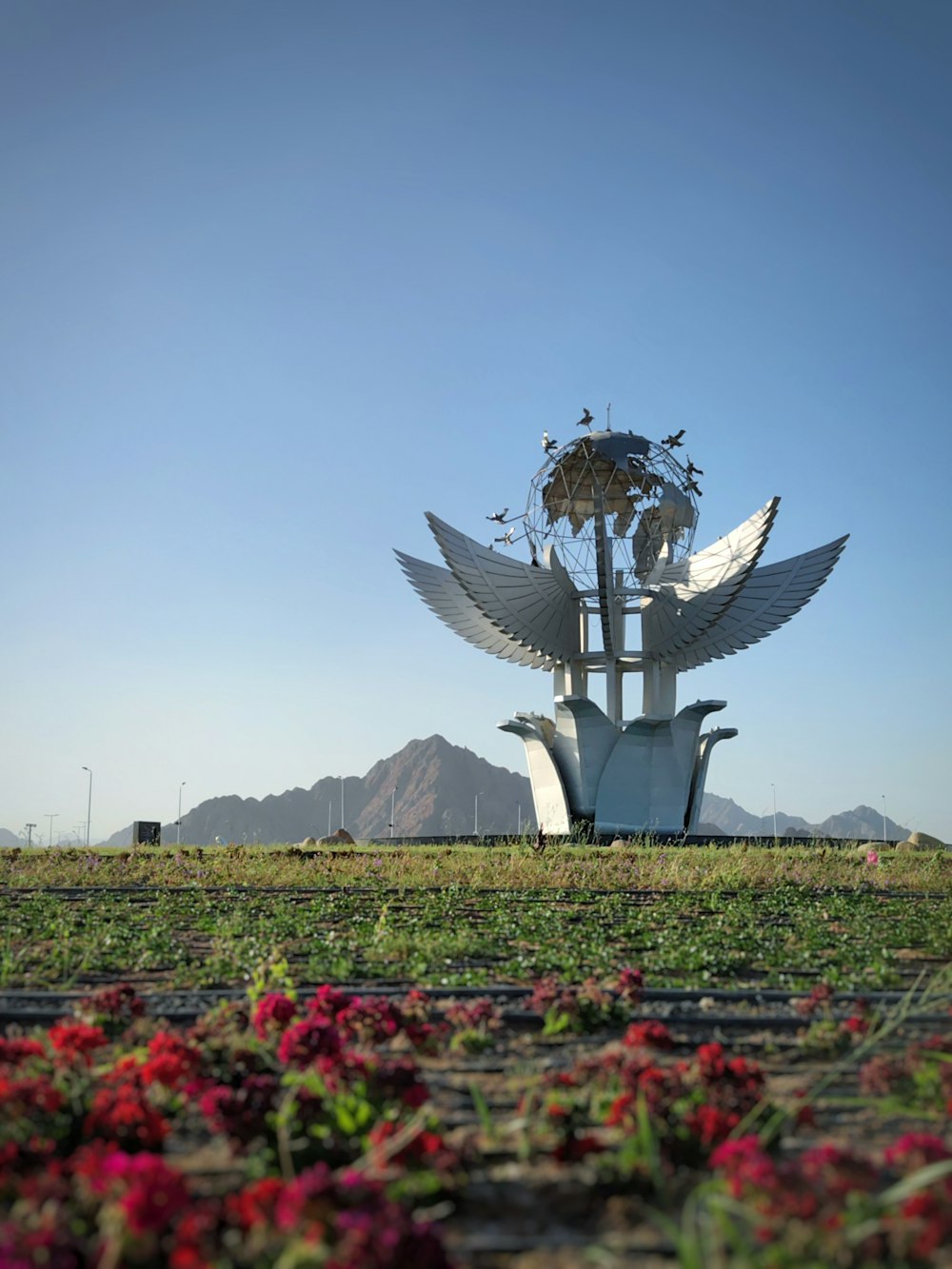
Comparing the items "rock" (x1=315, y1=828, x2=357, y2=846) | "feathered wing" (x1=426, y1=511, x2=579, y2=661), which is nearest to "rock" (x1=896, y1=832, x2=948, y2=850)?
"feathered wing" (x1=426, y1=511, x2=579, y2=661)

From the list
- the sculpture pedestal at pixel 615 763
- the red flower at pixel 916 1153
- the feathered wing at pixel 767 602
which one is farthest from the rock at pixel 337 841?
the red flower at pixel 916 1153

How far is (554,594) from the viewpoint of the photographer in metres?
31.6

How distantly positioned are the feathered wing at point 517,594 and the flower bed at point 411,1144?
2360 centimetres

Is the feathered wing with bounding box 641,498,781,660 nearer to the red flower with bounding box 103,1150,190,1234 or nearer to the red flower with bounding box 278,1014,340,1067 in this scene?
the red flower with bounding box 278,1014,340,1067

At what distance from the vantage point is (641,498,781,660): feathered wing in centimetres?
2842

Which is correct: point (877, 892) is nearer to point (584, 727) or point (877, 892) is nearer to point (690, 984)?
point (690, 984)

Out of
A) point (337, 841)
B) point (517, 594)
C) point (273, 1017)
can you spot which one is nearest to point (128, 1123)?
point (273, 1017)

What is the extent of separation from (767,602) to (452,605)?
10.1 m

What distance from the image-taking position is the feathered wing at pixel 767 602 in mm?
31797

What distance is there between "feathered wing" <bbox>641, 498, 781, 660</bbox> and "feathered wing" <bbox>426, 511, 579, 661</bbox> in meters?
2.55

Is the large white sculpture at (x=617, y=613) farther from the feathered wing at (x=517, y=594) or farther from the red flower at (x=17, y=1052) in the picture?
the red flower at (x=17, y=1052)

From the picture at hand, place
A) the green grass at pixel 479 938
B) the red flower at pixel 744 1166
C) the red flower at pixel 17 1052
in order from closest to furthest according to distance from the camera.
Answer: the red flower at pixel 744 1166 → the red flower at pixel 17 1052 → the green grass at pixel 479 938

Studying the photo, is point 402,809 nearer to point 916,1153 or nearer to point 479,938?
point 479,938

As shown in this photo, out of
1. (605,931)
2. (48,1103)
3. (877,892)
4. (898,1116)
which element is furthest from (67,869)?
(898,1116)
